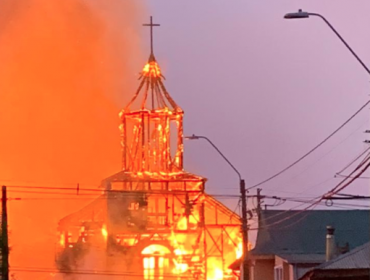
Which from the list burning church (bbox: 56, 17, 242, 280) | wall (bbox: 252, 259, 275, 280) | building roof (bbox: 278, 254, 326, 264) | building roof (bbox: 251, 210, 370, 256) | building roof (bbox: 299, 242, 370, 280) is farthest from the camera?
burning church (bbox: 56, 17, 242, 280)

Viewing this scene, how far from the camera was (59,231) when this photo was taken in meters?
74.1

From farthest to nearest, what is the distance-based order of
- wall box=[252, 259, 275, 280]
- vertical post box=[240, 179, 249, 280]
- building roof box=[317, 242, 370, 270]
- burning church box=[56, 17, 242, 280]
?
burning church box=[56, 17, 242, 280]
wall box=[252, 259, 275, 280]
vertical post box=[240, 179, 249, 280]
building roof box=[317, 242, 370, 270]

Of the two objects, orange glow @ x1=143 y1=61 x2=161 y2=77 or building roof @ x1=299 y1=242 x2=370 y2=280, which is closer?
building roof @ x1=299 y1=242 x2=370 y2=280

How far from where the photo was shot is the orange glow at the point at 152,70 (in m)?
75.9

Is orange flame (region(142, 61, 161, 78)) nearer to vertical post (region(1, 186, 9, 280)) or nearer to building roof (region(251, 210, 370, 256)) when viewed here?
building roof (region(251, 210, 370, 256))

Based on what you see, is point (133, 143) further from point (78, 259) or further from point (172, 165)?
point (78, 259)

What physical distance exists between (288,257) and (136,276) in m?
24.7

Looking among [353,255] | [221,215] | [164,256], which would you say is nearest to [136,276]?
[164,256]

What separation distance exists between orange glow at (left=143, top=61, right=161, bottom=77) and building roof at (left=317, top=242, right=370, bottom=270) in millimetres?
36661

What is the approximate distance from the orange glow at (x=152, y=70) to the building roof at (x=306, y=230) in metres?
17.4

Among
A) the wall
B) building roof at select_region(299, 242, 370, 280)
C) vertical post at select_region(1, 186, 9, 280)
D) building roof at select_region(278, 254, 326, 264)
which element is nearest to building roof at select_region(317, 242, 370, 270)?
building roof at select_region(299, 242, 370, 280)

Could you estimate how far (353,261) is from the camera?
3956 centimetres

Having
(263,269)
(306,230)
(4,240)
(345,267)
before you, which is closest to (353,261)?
(345,267)

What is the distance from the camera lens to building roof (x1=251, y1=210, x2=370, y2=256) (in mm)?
56438
